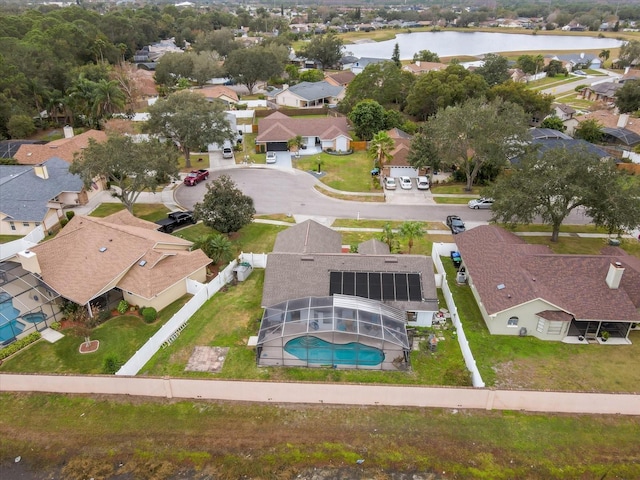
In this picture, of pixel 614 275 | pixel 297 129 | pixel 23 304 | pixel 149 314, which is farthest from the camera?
pixel 297 129

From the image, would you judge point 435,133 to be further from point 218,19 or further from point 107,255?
point 218,19

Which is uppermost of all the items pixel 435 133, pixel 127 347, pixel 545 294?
pixel 435 133

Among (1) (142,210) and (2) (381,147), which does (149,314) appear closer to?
(1) (142,210)

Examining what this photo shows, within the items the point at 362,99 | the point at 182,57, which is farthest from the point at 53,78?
the point at 362,99

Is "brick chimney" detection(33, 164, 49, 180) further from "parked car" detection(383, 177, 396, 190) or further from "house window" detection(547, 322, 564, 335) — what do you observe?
"house window" detection(547, 322, 564, 335)

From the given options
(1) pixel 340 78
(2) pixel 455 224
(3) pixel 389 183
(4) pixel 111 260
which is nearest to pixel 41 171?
(4) pixel 111 260
